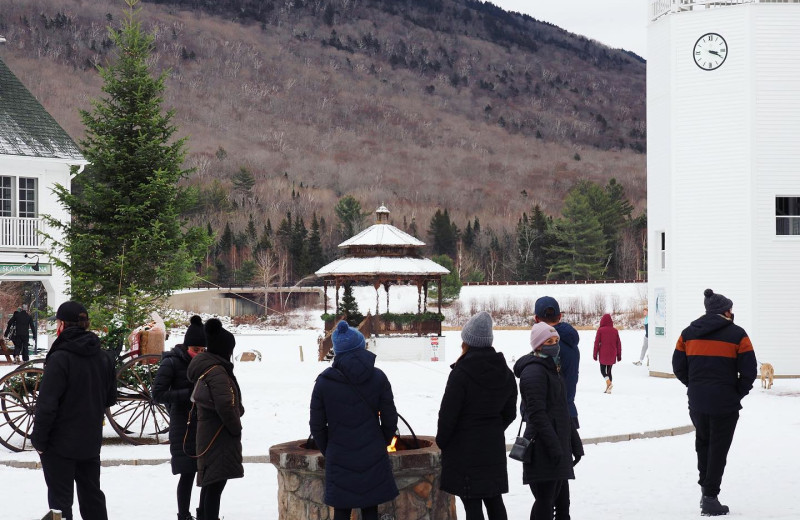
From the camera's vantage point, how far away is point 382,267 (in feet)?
112

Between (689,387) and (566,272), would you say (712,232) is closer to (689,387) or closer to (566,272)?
(689,387)

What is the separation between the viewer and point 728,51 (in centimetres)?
2542

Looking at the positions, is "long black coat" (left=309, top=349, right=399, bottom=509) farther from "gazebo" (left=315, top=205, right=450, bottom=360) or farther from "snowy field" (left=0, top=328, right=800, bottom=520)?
"gazebo" (left=315, top=205, right=450, bottom=360)

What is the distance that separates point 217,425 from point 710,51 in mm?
20838

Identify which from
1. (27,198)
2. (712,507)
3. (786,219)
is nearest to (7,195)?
(27,198)

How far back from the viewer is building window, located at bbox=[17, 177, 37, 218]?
27.5 m

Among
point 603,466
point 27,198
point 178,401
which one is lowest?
point 603,466

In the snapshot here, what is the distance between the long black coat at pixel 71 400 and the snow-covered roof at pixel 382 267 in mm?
26466

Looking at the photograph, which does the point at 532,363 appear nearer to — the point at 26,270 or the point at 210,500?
the point at 210,500

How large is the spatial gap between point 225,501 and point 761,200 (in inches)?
740

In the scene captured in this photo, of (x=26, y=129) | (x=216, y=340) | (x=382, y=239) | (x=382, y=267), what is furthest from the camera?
(x=382, y=239)

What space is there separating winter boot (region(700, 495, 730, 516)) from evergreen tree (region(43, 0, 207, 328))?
14.2 m

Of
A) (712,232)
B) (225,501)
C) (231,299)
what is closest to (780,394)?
(712,232)

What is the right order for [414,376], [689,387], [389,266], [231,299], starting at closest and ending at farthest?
[689,387] → [414,376] → [389,266] → [231,299]
